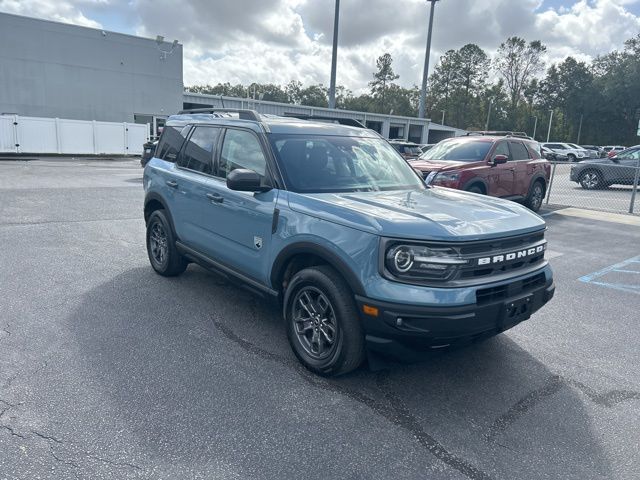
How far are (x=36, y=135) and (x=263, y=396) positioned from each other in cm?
2586

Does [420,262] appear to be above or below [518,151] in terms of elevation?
below

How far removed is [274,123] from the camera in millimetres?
4289

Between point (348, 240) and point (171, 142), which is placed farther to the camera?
point (171, 142)

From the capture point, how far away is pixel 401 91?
10269cm

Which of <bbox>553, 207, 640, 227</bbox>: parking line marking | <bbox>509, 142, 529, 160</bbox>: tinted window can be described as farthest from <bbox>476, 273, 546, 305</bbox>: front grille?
<bbox>553, 207, 640, 227</bbox>: parking line marking

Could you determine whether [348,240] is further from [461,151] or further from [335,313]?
[461,151]

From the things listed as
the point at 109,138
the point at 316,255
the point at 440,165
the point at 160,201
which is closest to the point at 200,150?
the point at 160,201

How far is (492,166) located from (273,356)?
758 cm

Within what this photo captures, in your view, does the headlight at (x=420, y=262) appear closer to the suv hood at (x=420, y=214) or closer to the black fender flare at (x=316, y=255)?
the suv hood at (x=420, y=214)

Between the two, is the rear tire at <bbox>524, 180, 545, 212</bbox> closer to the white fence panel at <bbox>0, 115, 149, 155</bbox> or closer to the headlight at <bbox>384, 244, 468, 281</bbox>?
the headlight at <bbox>384, 244, 468, 281</bbox>

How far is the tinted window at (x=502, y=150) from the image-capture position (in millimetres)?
10262

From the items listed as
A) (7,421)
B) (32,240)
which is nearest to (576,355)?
(7,421)

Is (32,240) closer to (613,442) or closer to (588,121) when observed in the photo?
(613,442)

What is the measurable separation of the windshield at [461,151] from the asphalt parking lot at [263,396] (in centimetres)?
513
